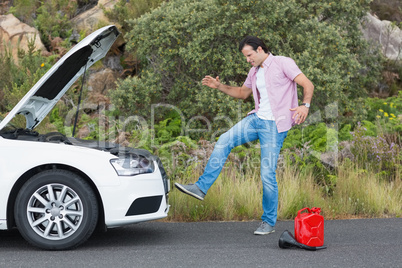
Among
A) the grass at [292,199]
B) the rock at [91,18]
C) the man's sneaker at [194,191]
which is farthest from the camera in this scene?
the rock at [91,18]

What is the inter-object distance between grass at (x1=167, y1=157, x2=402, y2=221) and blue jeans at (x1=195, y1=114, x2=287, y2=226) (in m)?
1.15

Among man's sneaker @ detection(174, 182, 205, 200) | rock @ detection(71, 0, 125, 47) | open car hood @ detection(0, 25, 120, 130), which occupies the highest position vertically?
rock @ detection(71, 0, 125, 47)

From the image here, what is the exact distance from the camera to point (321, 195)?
306 inches

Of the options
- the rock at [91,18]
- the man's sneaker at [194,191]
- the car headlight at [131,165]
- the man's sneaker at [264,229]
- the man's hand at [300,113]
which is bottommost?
the man's sneaker at [264,229]

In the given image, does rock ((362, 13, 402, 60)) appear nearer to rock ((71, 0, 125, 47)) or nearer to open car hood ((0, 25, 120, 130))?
rock ((71, 0, 125, 47))

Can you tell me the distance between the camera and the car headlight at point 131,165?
5199 mm

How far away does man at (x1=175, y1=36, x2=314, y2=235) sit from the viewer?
19.0 ft

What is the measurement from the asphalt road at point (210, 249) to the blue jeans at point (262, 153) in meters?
0.44

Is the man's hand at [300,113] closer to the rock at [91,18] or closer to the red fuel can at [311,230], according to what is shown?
the red fuel can at [311,230]

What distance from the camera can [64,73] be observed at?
5.88m

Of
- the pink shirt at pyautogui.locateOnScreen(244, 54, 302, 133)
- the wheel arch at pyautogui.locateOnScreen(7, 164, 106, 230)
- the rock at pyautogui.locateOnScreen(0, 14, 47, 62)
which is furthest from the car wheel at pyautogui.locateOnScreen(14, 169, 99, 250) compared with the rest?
the rock at pyautogui.locateOnScreen(0, 14, 47, 62)

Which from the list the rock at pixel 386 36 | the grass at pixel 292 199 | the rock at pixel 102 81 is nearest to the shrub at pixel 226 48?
the rock at pixel 102 81

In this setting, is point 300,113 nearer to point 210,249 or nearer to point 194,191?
point 194,191

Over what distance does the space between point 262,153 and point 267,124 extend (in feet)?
1.02
